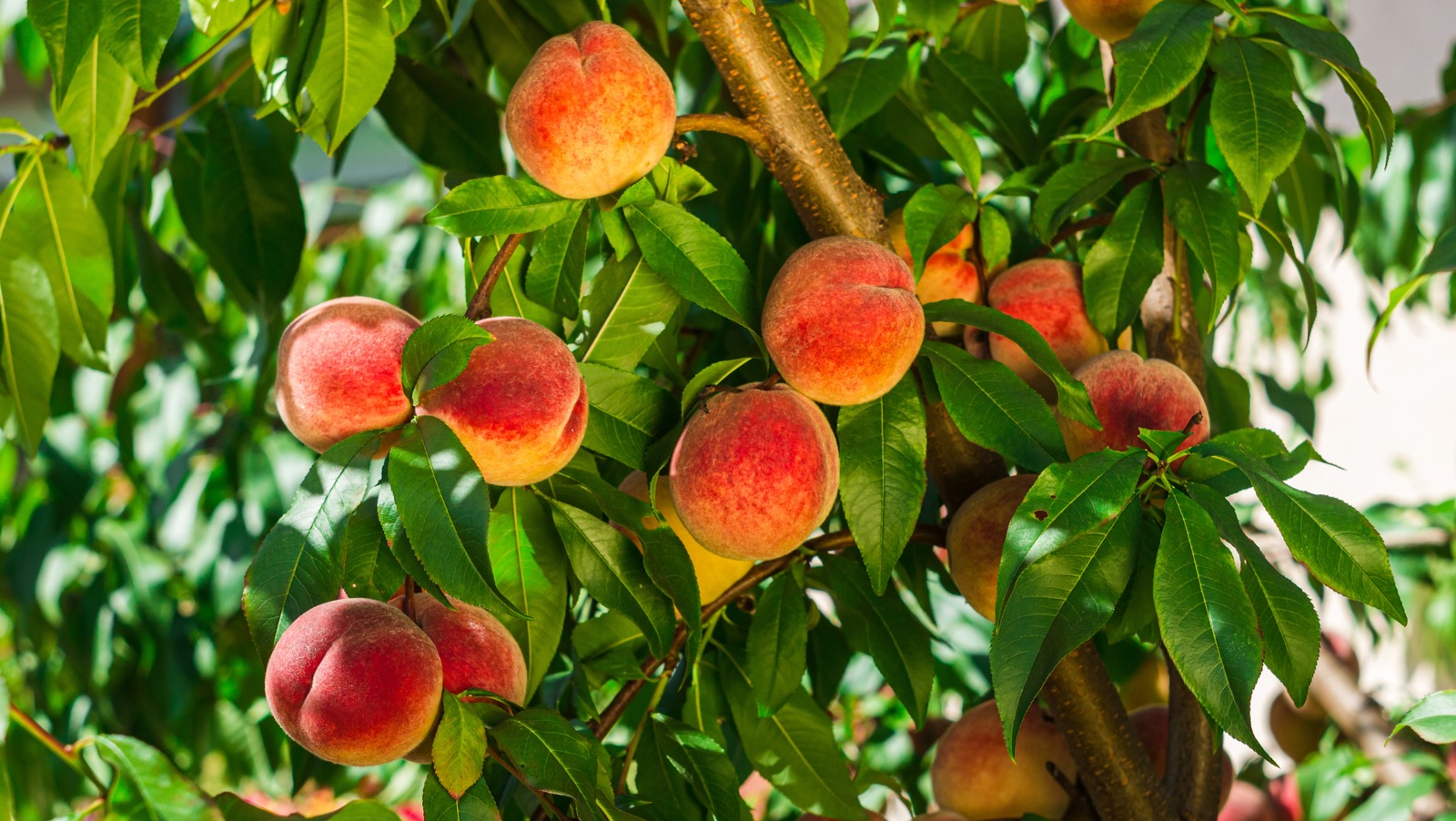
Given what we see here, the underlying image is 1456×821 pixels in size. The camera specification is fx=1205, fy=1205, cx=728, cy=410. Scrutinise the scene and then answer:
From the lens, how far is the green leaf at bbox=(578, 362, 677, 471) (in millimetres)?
520

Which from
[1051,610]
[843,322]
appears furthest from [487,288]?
[1051,610]

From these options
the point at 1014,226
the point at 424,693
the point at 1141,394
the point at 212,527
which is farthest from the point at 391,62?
the point at 212,527

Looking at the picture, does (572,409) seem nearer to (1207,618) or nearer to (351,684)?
(351,684)

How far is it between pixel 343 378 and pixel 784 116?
227 millimetres

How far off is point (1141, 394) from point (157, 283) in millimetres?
668

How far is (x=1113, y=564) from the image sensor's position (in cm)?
45

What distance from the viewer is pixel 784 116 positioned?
0.54 metres

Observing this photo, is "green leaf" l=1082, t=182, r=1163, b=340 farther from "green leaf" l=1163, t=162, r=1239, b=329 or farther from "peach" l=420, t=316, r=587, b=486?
"peach" l=420, t=316, r=587, b=486

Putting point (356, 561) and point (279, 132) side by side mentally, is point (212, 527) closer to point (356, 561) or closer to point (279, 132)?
point (279, 132)

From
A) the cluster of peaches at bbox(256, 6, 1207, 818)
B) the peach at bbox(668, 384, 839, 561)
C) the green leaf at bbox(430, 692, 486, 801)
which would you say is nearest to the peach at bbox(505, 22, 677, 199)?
the cluster of peaches at bbox(256, 6, 1207, 818)

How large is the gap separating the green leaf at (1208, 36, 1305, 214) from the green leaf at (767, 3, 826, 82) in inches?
7.2

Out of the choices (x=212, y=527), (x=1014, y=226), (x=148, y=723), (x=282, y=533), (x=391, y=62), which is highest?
(x=391, y=62)

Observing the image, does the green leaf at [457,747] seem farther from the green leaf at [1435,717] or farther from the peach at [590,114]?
the green leaf at [1435,717]

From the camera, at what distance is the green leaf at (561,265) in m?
0.52
